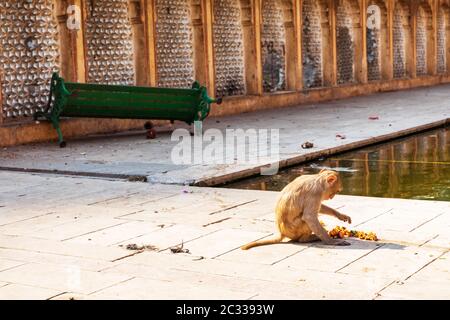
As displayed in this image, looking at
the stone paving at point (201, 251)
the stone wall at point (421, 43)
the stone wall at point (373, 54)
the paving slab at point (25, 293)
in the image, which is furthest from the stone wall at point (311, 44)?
the paving slab at point (25, 293)

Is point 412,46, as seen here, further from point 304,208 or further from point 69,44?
point 304,208

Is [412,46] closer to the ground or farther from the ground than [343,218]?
farther from the ground

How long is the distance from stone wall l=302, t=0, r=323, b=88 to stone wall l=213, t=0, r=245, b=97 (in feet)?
11.0

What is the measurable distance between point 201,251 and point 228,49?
14031 millimetres

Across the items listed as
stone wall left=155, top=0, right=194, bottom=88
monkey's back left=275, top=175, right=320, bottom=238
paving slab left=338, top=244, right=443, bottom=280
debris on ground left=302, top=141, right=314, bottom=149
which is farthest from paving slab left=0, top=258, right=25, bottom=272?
stone wall left=155, top=0, right=194, bottom=88

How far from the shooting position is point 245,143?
1280 cm

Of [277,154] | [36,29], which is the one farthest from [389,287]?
[36,29]

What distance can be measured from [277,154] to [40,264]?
6074mm

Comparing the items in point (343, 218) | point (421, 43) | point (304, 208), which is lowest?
point (343, 218)

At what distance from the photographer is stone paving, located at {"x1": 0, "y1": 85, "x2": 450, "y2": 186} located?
33.0 feet

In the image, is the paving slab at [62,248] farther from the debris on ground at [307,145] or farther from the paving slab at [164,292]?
the debris on ground at [307,145]

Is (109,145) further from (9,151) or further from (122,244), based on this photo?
(122,244)

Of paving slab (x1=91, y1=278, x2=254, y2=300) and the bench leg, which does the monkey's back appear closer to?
paving slab (x1=91, y1=278, x2=254, y2=300)

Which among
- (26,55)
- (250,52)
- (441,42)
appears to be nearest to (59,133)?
(26,55)
